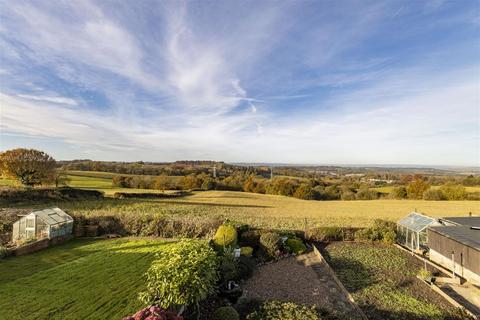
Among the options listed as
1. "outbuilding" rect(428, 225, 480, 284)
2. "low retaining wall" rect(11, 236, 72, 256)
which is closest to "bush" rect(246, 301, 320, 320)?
"outbuilding" rect(428, 225, 480, 284)

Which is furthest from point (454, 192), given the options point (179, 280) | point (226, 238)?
point (179, 280)

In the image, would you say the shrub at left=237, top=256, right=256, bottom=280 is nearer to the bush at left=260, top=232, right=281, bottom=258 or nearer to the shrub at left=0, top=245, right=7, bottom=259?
the bush at left=260, top=232, right=281, bottom=258

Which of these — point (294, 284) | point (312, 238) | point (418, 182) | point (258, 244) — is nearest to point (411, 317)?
point (294, 284)

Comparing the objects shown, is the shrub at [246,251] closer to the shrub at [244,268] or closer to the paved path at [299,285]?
the paved path at [299,285]

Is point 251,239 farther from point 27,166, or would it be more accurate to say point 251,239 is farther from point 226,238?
point 27,166

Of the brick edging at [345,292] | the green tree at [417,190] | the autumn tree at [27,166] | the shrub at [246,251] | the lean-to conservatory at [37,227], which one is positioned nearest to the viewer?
the brick edging at [345,292]

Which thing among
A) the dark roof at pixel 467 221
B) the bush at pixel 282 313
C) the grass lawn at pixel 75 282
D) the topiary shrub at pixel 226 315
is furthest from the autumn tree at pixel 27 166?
the dark roof at pixel 467 221
